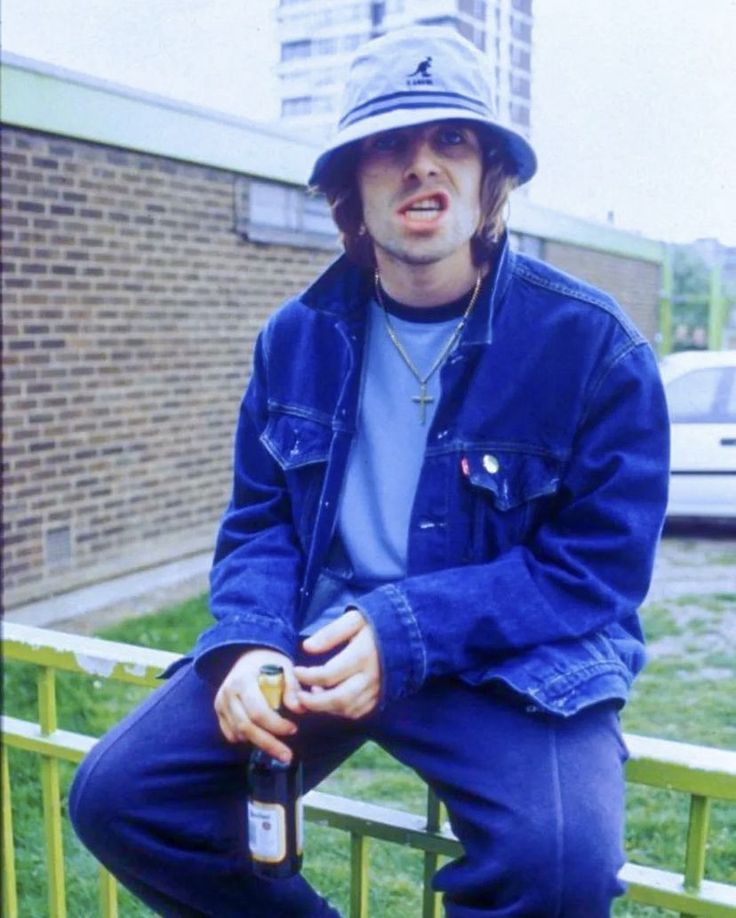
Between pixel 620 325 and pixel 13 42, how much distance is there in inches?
68.7

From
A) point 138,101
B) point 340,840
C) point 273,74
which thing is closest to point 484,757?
point 273,74

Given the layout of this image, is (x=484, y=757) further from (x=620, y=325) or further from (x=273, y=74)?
(x=273, y=74)

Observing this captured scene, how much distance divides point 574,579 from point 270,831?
480 millimetres

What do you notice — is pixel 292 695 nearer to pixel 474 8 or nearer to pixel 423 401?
pixel 423 401

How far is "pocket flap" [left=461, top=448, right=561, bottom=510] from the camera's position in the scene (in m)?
1.27

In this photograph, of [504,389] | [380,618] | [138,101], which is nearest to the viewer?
[380,618]

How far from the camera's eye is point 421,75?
132cm

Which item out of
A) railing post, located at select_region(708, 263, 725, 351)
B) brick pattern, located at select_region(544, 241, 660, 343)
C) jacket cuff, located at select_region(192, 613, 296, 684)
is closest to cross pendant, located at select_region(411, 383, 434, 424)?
jacket cuff, located at select_region(192, 613, 296, 684)

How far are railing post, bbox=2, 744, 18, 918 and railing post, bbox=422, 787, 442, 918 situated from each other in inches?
32.4

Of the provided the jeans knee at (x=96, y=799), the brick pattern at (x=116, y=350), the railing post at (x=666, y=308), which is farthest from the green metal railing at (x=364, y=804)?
the brick pattern at (x=116, y=350)

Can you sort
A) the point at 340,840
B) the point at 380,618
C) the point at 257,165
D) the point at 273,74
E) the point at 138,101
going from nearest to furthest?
the point at 380,618
the point at 273,74
the point at 340,840
the point at 138,101
the point at 257,165

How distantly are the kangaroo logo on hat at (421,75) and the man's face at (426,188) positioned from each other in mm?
56

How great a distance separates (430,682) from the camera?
1243 mm

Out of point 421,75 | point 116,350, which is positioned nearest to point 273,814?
point 421,75
